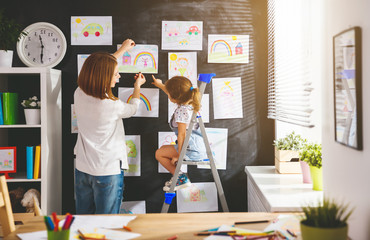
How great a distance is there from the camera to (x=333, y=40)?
156 cm

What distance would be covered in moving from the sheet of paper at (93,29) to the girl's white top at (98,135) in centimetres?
83

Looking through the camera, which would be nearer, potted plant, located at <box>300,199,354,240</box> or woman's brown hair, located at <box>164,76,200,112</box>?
potted plant, located at <box>300,199,354,240</box>

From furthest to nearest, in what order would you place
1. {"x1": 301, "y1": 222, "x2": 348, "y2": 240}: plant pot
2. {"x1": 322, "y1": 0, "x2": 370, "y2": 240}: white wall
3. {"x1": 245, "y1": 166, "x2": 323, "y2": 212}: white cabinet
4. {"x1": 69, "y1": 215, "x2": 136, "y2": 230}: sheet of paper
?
{"x1": 245, "y1": 166, "x2": 323, "y2": 212}: white cabinet
{"x1": 69, "y1": 215, "x2": 136, "y2": 230}: sheet of paper
{"x1": 322, "y1": 0, "x2": 370, "y2": 240}: white wall
{"x1": 301, "y1": 222, "x2": 348, "y2": 240}: plant pot

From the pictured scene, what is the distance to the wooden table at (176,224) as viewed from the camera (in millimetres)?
1364

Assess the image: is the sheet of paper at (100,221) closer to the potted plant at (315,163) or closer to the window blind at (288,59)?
Answer: the potted plant at (315,163)

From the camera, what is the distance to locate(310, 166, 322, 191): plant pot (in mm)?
2152

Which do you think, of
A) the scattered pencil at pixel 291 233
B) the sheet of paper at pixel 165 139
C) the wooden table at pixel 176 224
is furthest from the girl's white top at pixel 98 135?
the scattered pencil at pixel 291 233

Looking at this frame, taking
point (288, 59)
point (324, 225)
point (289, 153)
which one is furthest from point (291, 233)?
point (288, 59)

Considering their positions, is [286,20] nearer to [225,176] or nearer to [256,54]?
[256,54]

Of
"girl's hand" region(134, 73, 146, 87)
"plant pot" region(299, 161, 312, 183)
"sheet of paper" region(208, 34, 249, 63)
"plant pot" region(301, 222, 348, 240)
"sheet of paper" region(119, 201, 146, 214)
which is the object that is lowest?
"sheet of paper" region(119, 201, 146, 214)

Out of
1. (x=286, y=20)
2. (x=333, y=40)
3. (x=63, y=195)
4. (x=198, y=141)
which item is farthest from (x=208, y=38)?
(x=63, y=195)

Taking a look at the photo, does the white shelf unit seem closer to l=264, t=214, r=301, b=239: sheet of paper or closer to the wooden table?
Answer: the wooden table

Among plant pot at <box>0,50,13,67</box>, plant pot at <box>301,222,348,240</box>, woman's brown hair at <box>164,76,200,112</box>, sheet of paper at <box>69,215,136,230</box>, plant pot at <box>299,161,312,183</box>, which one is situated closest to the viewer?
plant pot at <box>301,222,348,240</box>

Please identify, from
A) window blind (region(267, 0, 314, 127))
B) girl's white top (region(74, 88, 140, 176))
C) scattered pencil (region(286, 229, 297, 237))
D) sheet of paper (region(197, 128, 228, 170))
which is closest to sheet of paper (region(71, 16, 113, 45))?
girl's white top (region(74, 88, 140, 176))
